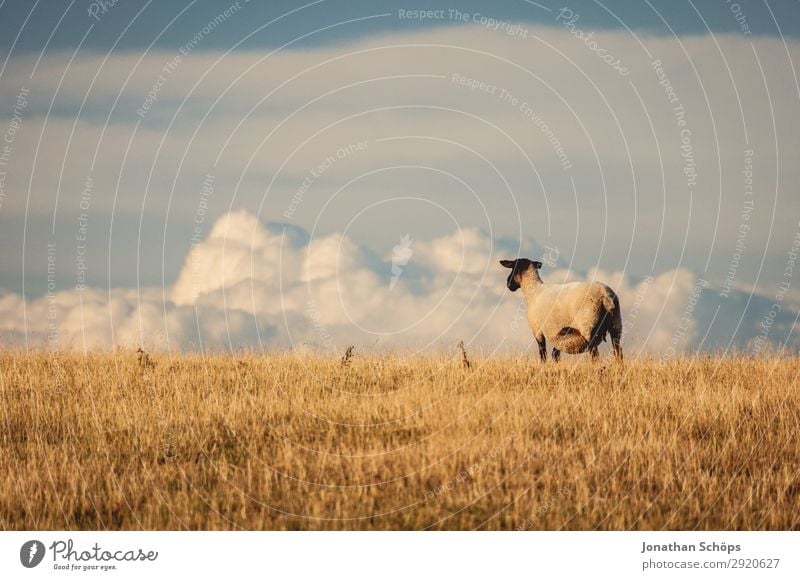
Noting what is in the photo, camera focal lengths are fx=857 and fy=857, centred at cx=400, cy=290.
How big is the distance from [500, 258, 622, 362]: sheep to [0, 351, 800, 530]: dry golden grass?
2246 millimetres

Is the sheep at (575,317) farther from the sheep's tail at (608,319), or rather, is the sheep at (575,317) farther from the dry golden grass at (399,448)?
the dry golden grass at (399,448)

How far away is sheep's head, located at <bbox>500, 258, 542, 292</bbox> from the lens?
22.8 metres

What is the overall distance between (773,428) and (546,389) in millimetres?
4082

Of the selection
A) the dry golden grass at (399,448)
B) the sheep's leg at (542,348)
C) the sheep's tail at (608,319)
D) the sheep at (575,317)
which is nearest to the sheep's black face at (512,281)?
the sheep at (575,317)

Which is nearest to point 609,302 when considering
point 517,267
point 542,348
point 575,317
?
point 575,317

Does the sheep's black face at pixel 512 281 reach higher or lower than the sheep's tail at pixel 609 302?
higher

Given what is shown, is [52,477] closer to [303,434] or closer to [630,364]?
[303,434]

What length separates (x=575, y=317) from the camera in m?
20.8

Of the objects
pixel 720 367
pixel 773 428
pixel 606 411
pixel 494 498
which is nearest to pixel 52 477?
pixel 494 498

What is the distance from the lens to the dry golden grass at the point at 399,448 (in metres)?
10.4

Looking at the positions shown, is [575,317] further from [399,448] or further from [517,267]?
[399,448]

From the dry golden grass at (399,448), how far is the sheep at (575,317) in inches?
88.4

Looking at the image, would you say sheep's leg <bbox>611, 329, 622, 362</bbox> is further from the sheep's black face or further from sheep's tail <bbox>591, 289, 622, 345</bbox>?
the sheep's black face

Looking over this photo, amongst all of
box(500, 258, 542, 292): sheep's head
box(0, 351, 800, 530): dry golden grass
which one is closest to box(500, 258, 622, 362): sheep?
box(500, 258, 542, 292): sheep's head
